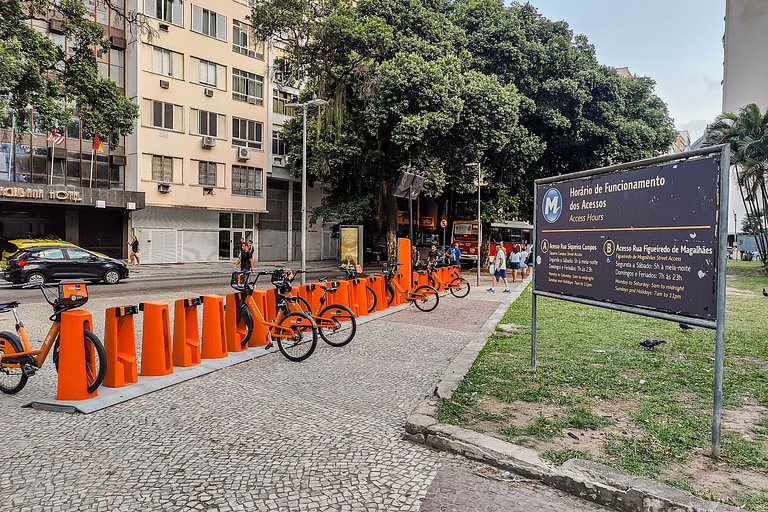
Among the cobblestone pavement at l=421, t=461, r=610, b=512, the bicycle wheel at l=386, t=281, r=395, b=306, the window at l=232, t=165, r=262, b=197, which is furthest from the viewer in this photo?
the window at l=232, t=165, r=262, b=197

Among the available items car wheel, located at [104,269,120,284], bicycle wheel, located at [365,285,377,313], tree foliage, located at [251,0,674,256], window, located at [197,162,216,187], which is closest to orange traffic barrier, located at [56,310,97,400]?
bicycle wheel, located at [365,285,377,313]

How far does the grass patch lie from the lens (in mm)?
4066

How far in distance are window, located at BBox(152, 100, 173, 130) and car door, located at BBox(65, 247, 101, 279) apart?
13474mm

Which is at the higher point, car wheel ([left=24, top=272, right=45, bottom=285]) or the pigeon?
car wheel ([left=24, top=272, right=45, bottom=285])

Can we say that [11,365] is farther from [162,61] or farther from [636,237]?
[162,61]

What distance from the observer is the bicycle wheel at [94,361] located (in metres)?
5.29

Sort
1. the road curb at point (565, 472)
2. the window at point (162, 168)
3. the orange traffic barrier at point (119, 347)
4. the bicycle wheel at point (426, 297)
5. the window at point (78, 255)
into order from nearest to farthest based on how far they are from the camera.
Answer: the road curb at point (565, 472), the orange traffic barrier at point (119, 347), the bicycle wheel at point (426, 297), the window at point (78, 255), the window at point (162, 168)

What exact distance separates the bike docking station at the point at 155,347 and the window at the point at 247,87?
28145 millimetres

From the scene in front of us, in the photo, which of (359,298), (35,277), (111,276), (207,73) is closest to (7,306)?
(359,298)

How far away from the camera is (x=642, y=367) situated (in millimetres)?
6797

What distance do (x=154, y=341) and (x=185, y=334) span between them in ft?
1.93

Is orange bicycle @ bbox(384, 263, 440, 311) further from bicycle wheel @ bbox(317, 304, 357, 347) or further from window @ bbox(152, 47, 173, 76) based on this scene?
window @ bbox(152, 47, 173, 76)

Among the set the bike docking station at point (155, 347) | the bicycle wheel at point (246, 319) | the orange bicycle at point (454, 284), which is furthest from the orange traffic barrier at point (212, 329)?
the orange bicycle at point (454, 284)

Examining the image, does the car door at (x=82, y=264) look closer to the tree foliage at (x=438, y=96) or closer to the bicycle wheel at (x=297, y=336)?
the tree foliage at (x=438, y=96)
